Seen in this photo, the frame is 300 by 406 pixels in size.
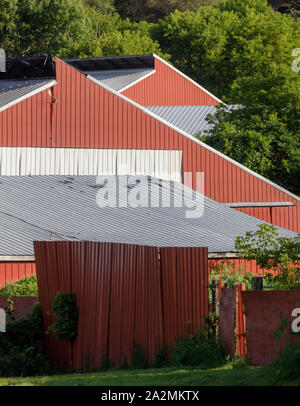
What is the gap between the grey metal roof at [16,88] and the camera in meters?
33.4

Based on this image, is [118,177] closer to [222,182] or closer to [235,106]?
[222,182]

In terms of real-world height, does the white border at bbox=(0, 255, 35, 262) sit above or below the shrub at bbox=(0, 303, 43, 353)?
above

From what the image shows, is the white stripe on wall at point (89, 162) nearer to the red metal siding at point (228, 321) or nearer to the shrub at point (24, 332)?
the shrub at point (24, 332)

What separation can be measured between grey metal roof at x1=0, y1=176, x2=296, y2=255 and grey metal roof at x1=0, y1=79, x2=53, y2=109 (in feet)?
12.3

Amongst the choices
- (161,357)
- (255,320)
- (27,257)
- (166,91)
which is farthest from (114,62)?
(255,320)

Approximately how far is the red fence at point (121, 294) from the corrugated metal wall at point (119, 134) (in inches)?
669

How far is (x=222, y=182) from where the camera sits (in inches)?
1366

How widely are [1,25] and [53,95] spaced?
163ft

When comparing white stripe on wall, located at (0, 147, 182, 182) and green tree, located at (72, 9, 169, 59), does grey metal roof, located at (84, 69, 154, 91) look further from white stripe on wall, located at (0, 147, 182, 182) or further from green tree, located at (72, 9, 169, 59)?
green tree, located at (72, 9, 169, 59)

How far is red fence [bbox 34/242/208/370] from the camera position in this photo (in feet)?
43.7

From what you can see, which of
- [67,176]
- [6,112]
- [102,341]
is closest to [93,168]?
[67,176]

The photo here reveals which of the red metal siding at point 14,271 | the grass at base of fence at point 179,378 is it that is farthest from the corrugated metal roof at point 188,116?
the grass at base of fence at point 179,378

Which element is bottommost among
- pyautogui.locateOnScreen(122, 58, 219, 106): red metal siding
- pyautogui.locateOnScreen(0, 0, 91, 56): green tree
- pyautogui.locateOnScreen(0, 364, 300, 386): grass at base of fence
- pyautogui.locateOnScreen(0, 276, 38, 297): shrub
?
pyautogui.locateOnScreen(0, 364, 300, 386): grass at base of fence

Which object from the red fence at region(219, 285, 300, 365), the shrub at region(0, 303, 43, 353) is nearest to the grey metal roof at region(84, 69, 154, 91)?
the shrub at region(0, 303, 43, 353)
